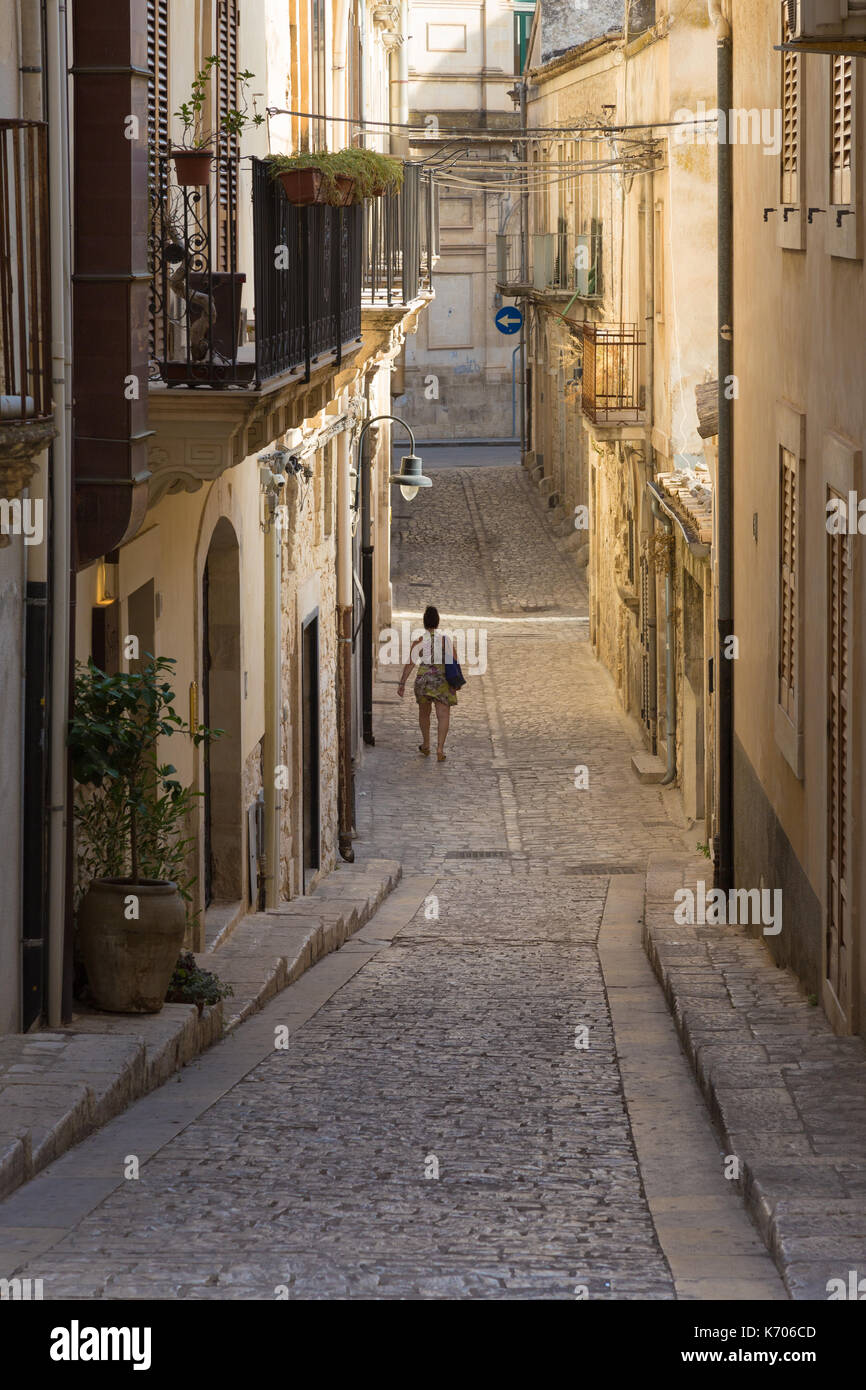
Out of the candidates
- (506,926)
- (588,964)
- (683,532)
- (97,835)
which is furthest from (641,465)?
(97,835)

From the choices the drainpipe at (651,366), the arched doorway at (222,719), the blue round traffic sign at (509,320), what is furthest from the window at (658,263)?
the blue round traffic sign at (509,320)

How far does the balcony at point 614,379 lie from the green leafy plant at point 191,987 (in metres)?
13.8

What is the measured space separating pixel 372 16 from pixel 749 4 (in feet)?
38.7

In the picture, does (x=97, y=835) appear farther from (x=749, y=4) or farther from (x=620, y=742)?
(x=620, y=742)

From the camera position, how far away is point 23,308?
682 centimetres

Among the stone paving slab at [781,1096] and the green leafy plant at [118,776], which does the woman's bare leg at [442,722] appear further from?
the green leafy plant at [118,776]

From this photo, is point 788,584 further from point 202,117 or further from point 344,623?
point 344,623

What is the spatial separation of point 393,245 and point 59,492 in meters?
9.75

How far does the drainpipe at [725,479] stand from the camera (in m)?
13.4

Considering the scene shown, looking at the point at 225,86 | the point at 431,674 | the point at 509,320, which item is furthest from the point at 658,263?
the point at 509,320

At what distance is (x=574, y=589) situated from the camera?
112 feet

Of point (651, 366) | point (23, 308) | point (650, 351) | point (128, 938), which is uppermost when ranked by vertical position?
point (650, 351)

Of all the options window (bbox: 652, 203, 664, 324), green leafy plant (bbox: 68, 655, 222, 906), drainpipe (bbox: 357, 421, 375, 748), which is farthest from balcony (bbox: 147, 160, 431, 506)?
drainpipe (bbox: 357, 421, 375, 748)

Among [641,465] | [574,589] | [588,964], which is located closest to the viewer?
[588,964]
